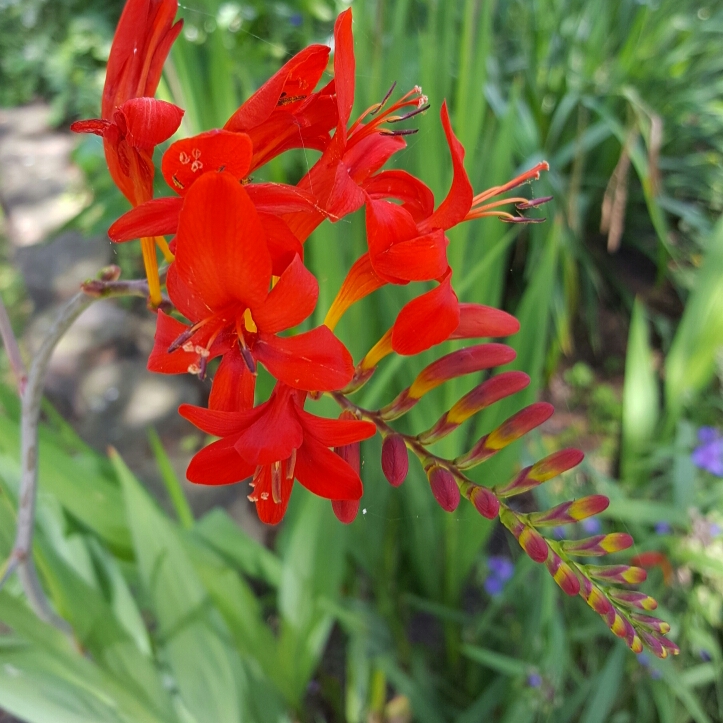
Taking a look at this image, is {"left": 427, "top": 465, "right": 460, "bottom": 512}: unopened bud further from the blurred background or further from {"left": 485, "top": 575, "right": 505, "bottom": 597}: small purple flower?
{"left": 485, "top": 575, "right": 505, "bottom": 597}: small purple flower

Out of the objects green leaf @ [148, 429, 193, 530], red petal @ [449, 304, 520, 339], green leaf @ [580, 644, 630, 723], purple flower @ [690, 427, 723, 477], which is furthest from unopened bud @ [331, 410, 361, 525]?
purple flower @ [690, 427, 723, 477]

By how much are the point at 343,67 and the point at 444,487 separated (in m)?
0.29

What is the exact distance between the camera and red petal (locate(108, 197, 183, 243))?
33 centimetres

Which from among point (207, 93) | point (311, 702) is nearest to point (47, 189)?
point (207, 93)

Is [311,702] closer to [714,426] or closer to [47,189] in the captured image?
[714,426]

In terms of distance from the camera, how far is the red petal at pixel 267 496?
1.33 ft

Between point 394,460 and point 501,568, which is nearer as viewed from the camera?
point 394,460

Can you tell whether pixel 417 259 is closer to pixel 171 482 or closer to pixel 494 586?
pixel 171 482

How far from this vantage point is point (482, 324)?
421mm

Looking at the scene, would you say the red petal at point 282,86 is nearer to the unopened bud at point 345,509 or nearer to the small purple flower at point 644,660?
the unopened bud at point 345,509

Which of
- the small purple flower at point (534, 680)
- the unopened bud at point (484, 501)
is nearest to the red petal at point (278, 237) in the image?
the unopened bud at point (484, 501)

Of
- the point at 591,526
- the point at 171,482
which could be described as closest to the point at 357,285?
the point at 171,482

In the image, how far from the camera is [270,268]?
32 centimetres

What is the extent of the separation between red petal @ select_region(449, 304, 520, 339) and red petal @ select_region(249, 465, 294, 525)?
0.16 meters
